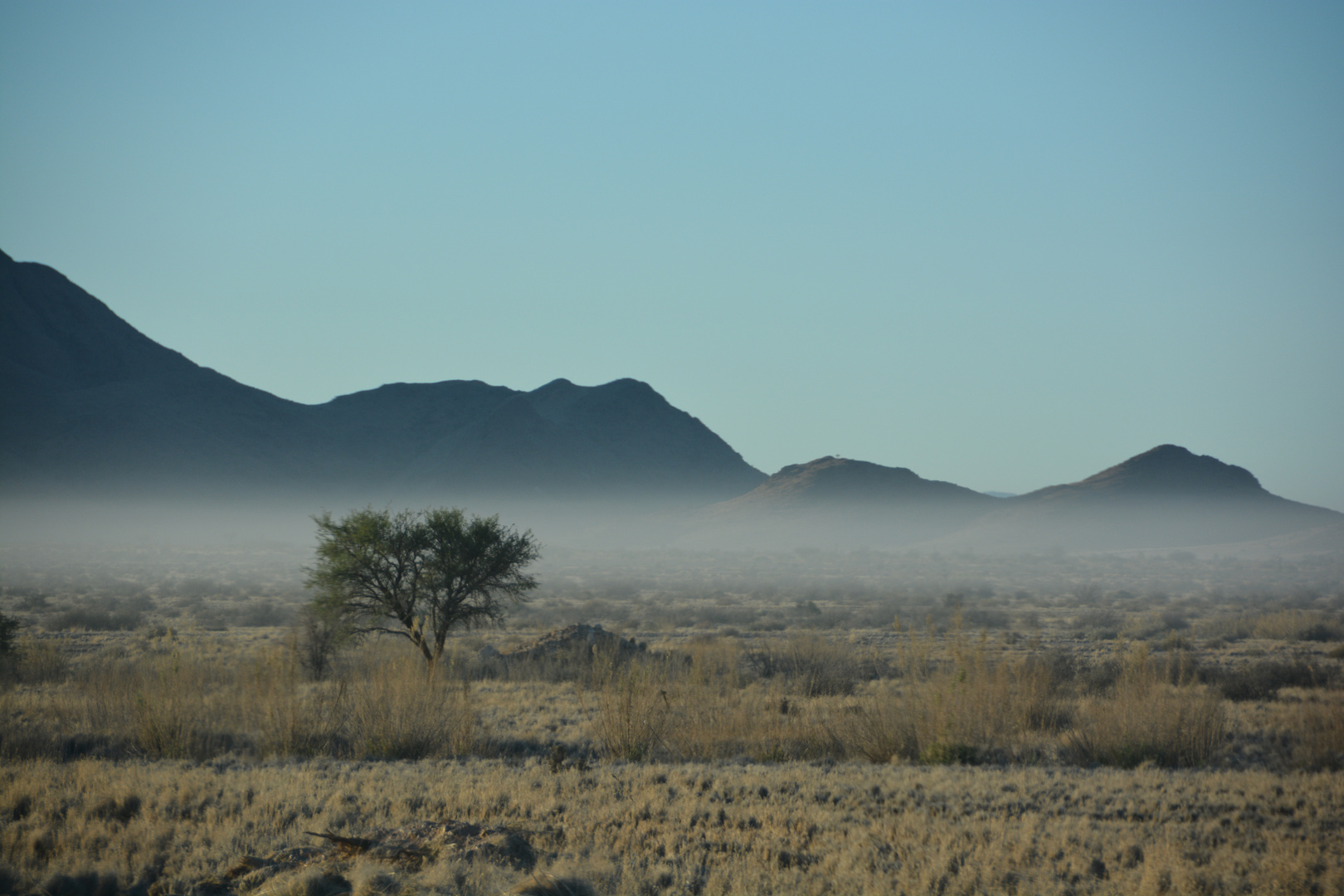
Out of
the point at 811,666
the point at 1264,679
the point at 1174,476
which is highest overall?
the point at 1174,476

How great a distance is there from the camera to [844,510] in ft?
402

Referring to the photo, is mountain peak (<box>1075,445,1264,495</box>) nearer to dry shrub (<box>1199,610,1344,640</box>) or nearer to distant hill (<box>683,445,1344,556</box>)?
distant hill (<box>683,445,1344,556</box>)

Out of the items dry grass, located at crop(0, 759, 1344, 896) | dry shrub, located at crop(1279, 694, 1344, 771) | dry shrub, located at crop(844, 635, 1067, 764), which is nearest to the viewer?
dry grass, located at crop(0, 759, 1344, 896)

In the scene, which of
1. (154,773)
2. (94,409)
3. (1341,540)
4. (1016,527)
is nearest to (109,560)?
(94,409)

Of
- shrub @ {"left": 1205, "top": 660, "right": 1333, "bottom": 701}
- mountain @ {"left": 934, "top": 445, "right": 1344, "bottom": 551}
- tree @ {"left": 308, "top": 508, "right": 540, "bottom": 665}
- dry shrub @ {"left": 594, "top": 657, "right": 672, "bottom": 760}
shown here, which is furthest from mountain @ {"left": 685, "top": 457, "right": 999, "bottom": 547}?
dry shrub @ {"left": 594, "top": 657, "right": 672, "bottom": 760}

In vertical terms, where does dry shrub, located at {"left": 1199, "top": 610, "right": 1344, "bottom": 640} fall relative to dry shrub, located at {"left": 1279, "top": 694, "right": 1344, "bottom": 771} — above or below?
below

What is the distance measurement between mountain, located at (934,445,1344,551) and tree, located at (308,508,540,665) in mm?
99793

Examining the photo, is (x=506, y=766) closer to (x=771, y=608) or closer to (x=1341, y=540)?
(x=771, y=608)

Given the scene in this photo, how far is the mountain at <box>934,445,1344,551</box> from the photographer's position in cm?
10656

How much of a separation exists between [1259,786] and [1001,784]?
2.67 metres

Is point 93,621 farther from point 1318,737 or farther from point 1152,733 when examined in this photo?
point 1318,737

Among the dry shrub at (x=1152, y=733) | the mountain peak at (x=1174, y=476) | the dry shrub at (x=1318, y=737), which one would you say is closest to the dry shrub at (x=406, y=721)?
the dry shrub at (x=1152, y=733)

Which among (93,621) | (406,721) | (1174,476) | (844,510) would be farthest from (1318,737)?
(1174,476)

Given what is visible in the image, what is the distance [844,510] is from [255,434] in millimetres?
103439
